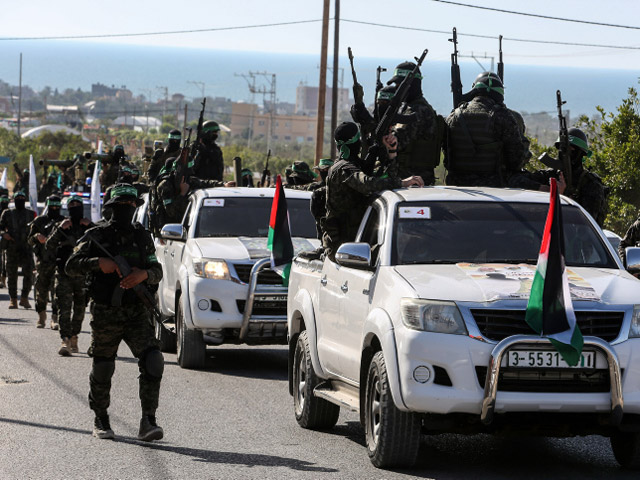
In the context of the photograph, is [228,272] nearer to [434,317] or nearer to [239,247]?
[239,247]

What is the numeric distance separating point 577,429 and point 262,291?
258 inches

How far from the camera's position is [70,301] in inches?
641

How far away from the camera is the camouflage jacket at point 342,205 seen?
32.8 ft

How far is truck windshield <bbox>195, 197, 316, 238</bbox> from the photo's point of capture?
49.6ft

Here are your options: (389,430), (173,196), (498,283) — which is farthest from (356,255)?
(173,196)

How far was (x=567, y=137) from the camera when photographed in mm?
12133

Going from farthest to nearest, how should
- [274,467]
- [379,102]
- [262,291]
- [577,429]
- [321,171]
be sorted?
[321,171] < [262,291] < [379,102] < [274,467] < [577,429]

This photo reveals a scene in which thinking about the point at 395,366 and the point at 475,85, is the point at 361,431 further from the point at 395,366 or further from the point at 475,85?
the point at 475,85

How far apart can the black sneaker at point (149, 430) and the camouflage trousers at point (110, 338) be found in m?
0.13

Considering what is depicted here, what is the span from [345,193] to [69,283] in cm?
717

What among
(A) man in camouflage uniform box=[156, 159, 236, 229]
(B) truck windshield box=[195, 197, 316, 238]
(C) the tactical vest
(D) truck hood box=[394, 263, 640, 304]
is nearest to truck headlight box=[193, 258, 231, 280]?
(B) truck windshield box=[195, 197, 316, 238]

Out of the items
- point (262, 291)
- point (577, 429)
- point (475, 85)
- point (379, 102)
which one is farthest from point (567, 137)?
point (577, 429)

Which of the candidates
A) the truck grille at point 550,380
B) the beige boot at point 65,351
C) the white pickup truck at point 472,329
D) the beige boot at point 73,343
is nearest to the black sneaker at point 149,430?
the white pickup truck at point 472,329

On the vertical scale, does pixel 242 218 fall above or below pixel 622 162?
below
